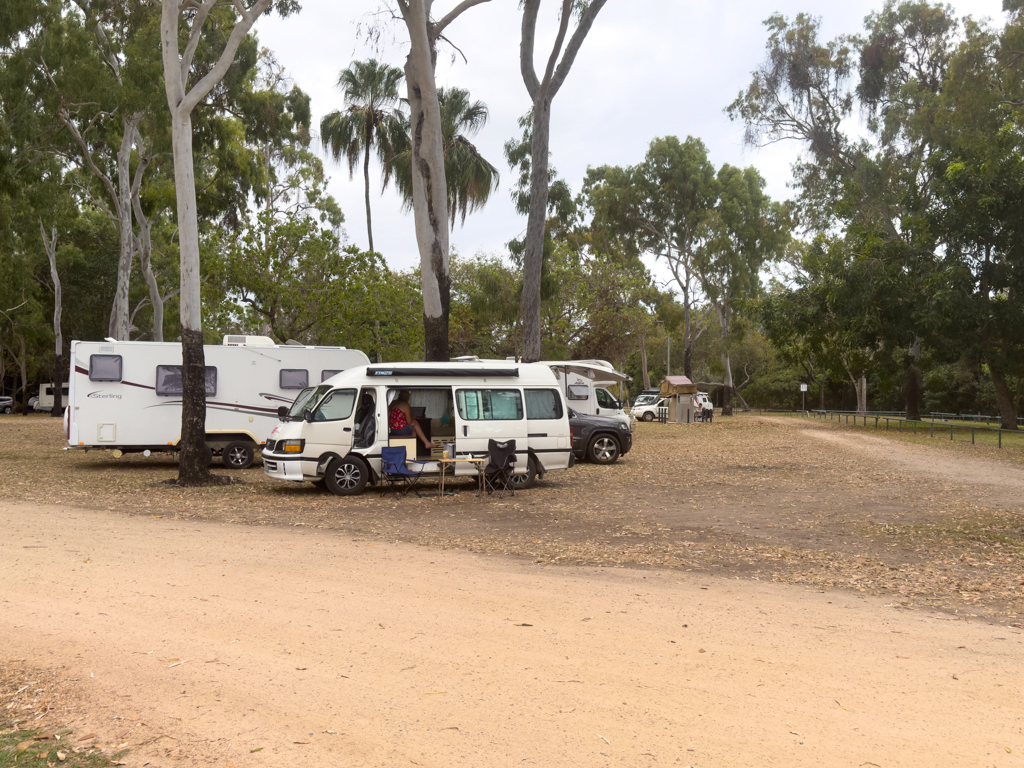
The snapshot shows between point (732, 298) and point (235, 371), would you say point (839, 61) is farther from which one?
point (235, 371)

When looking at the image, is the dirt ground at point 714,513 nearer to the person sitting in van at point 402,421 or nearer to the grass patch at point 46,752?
the person sitting in van at point 402,421

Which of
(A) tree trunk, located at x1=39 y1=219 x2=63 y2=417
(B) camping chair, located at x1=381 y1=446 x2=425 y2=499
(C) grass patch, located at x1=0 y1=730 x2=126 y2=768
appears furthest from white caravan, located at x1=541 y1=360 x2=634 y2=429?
(A) tree trunk, located at x1=39 y1=219 x2=63 y2=417

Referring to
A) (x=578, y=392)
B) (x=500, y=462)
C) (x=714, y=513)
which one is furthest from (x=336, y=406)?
(x=578, y=392)

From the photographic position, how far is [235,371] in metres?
17.7

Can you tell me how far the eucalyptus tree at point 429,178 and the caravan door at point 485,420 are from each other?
14.0 ft

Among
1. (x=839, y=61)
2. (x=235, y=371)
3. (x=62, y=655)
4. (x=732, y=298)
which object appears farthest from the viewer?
(x=732, y=298)

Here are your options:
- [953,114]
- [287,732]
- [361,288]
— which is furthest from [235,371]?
[953,114]

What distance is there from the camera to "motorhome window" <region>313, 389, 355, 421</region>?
Answer: 13.3 m

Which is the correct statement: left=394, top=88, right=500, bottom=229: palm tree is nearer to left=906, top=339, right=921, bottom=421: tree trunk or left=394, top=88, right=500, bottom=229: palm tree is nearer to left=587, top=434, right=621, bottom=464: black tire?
left=587, top=434, right=621, bottom=464: black tire

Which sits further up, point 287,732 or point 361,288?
point 361,288

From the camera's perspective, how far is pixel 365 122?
32.2 metres

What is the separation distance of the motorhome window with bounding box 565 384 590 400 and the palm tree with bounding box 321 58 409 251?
12167mm

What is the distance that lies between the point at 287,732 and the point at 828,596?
15.1 ft

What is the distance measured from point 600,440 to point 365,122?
18.6 m
